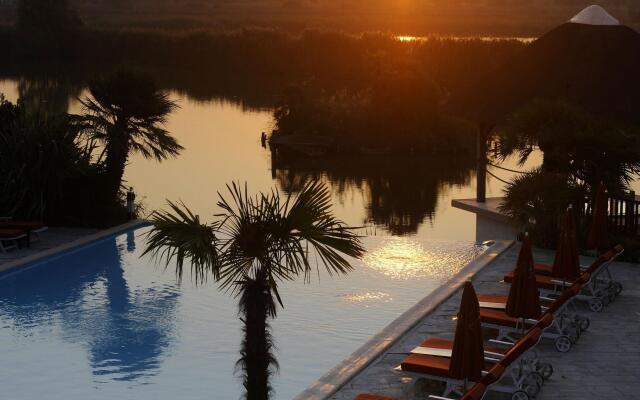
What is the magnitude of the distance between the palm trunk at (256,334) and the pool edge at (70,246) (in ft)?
25.8

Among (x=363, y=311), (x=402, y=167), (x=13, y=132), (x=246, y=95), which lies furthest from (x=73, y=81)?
(x=363, y=311)

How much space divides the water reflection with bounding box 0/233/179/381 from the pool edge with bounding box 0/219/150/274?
7.3 inches

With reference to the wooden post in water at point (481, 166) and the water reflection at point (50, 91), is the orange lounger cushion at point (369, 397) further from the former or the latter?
the water reflection at point (50, 91)

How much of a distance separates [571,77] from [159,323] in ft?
30.0

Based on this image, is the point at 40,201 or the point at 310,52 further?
the point at 310,52

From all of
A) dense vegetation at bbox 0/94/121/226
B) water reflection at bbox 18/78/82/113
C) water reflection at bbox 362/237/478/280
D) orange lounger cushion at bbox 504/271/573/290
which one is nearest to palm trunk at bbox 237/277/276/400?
orange lounger cushion at bbox 504/271/573/290

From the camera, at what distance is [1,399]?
10.7 m

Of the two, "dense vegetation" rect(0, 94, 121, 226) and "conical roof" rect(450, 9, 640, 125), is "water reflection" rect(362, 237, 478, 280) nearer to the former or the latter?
"conical roof" rect(450, 9, 640, 125)

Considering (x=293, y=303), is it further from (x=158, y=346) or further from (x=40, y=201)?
(x=40, y=201)

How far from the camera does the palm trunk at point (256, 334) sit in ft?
26.7

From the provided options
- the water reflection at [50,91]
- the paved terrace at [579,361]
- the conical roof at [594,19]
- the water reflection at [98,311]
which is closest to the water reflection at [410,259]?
the paved terrace at [579,361]

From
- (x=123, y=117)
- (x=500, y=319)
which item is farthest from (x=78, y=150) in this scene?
(x=500, y=319)

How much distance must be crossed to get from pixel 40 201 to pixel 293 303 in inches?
239

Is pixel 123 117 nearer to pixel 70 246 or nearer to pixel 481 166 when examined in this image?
pixel 70 246
